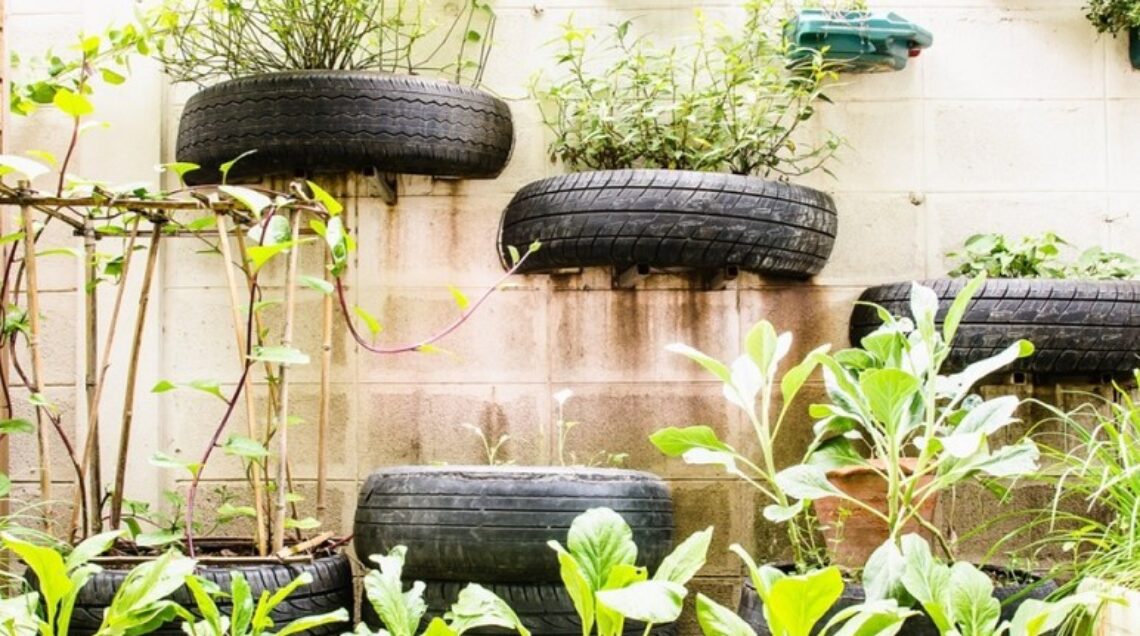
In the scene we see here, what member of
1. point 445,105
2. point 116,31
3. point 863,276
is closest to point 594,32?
point 445,105

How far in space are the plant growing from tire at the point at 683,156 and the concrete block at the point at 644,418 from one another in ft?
1.10

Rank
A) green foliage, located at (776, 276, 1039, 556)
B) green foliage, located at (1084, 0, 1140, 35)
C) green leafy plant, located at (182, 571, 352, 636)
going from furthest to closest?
green foliage, located at (1084, 0, 1140, 35) → green foliage, located at (776, 276, 1039, 556) → green leafy plant, located at (182, 571, 352, 636)

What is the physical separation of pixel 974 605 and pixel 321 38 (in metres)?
1.80

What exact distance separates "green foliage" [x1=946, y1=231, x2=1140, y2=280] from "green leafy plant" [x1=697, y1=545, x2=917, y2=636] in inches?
48.0

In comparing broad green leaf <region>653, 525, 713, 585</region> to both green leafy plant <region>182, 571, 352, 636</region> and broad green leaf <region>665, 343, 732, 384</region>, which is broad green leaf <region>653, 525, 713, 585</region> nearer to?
broad green leaf <region>665, 343, 732, 384</region>

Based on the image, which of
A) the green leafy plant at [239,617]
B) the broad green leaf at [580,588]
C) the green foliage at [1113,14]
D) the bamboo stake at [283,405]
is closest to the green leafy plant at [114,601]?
the green leafy plant at [239,617]

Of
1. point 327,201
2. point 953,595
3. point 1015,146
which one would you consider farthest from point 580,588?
point 1015,146

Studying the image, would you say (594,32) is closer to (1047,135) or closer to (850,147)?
(850,147)

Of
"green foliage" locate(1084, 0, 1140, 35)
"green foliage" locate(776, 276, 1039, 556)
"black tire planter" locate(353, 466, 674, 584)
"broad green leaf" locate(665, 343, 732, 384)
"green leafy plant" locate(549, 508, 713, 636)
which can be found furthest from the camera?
"green foliage" locate(1084, 0, 1140, 35)

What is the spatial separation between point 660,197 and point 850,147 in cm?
66

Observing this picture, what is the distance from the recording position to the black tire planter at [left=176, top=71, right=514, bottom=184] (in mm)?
2387

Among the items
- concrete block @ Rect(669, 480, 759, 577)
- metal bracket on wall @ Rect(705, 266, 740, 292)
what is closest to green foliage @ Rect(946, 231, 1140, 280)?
metal bracket on wall @ Rect(705, 266, 740, 292)

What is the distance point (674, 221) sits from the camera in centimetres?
233

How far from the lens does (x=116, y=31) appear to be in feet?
8.28
